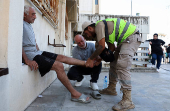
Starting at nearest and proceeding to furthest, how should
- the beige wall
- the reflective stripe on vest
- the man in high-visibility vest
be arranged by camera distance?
the beige wall
the man in high-visibility vest
the reflective stripe on vest

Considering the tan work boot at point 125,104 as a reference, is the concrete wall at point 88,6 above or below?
above

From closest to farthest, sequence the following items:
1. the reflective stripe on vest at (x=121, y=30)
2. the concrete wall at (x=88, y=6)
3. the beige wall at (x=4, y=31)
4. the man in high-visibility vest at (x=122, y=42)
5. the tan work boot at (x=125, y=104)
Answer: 1. the beige wall at (x=4, y=31)
2. the tan work boot at (x=125, y=104)
3. the man in high-visibility vest at (x=122, y=42)
4. the reflective stripe on vest at (x=121, y=30)
5. the concrete wall at (x=88, y=6)

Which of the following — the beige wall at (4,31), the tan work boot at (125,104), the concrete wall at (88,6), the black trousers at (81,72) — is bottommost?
the tan work boot at (125,104)

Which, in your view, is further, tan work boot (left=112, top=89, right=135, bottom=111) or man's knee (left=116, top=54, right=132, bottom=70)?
man's knee (left=116, top=54, right=132, bottom=70)

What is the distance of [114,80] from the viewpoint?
2668 millimetres

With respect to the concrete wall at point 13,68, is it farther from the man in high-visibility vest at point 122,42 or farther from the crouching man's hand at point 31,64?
the man in high-visibility vest at point 122,42

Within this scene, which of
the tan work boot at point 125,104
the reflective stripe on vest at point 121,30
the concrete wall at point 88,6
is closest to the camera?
the tan work boot at point 125,104

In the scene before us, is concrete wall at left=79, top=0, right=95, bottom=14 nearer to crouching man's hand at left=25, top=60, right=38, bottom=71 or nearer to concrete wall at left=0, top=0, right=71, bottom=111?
crouching man's hand at left=25, top=60, right=38, bottom=71

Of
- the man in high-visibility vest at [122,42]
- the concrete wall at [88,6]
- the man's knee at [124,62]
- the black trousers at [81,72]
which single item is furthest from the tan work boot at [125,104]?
the concrete wall at [88,6]

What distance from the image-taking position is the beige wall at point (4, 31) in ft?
4.59

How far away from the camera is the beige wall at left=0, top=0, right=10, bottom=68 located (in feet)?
4.59

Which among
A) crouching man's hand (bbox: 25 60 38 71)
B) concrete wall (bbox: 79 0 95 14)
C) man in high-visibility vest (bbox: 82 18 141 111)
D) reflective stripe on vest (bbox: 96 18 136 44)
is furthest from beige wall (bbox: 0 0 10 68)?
concrete wall (bbox: 79 0 95 14)

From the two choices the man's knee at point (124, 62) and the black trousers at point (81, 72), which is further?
the black trousers at point (81, 72)

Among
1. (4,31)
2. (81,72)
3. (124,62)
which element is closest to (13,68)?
(4,31)
